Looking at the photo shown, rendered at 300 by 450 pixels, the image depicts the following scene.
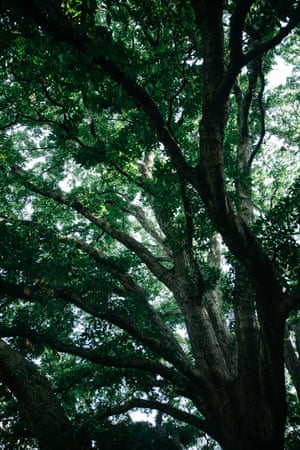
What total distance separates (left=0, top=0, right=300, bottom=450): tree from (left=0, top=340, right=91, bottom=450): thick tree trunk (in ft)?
0.13

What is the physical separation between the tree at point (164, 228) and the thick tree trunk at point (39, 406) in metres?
0.04

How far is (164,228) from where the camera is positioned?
24.1 feet

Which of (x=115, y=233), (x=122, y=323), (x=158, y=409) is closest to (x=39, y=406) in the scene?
(x=122, y=323)

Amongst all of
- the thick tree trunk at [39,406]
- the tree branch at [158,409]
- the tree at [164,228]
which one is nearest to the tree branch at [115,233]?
the tree at [164,228]

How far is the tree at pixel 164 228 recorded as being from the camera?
11.6 feet

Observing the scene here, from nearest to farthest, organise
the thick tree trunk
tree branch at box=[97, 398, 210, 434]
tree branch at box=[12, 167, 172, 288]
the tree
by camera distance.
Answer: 1. the tree
2. the thick tree trunk
3. tree branch at box=[97, 398, 210, 434]
4. tree branch at box=[12, 167, 172, 288]

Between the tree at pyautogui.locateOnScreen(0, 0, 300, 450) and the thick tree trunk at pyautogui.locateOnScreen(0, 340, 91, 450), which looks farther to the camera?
the thick tree trunk at pyautogui.locateOnScreen(0, 340, 91, 450)

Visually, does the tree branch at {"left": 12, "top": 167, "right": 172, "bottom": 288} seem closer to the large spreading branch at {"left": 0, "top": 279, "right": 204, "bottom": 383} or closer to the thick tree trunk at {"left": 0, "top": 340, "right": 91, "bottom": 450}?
the large spreading branch at {"left": 0, "top": 279, "right": 204, "bottom": 383}

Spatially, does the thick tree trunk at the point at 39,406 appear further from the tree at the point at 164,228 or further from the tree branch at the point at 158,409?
the tree branch at the point at 158,409

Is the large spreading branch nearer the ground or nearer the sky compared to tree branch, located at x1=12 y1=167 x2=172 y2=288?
nearer the ground

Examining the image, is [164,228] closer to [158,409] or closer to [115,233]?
[115,233]

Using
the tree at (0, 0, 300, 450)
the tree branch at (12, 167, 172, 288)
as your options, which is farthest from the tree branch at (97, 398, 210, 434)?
the tree branch at (12, 167, 172, 288)

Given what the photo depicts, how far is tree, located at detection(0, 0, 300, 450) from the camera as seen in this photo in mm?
3531

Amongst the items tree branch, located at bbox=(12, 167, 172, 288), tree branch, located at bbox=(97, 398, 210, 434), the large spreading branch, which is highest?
Answer: tree branch, located at bbox=(12, 167, 172, 288)
